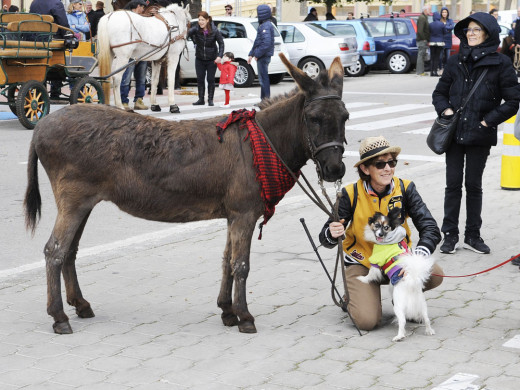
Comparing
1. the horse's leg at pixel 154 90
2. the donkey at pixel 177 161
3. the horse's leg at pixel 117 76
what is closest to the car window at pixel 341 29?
the horse's leg at pixel 154 90

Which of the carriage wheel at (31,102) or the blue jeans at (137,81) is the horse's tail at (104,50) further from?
the carriage wheel at (31,102)

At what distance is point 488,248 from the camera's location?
25.2ft

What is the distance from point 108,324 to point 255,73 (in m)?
19.5

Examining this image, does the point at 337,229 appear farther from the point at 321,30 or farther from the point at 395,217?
the point at 321,30

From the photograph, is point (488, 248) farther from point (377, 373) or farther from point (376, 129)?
point (376, 129)

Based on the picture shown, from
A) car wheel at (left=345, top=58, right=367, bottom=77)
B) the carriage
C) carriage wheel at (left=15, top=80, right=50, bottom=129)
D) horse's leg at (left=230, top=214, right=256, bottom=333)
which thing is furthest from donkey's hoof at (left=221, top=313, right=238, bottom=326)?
car wheel at (left=345, top=58, right=367, bottom=77)

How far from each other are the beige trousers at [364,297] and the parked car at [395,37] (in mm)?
23758

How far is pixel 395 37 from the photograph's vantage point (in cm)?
2897

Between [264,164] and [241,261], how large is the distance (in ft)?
2.07

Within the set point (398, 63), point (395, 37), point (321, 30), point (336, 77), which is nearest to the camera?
point (336, 77)

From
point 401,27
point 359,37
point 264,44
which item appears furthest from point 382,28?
point 264,44

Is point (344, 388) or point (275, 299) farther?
point (275, 299)

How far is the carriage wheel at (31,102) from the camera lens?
1420 centimetres

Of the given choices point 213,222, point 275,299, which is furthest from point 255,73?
point 275,299
